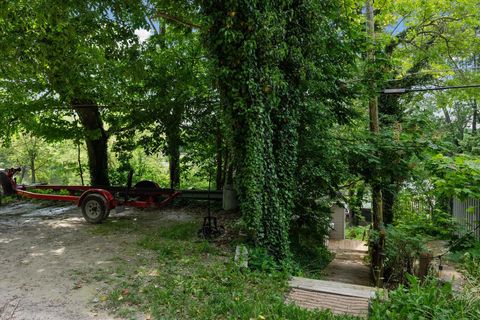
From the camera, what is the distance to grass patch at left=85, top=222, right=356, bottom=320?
3693mm

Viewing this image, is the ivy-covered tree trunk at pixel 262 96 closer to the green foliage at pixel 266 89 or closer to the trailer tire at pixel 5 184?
the green foliage at pixel 266 89

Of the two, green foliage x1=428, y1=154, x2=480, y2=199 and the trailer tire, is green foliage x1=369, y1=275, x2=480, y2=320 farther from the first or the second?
the trailer tire

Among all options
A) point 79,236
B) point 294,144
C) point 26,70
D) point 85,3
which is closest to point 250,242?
point 294,144

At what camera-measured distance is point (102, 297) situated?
4.01 m

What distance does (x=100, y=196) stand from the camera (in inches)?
295

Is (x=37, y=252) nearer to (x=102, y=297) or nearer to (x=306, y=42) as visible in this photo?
(x=102, y=297)

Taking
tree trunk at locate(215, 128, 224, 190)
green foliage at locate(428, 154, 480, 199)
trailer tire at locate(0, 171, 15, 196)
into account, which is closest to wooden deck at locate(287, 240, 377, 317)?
green foliage at locate(428, 154, 480, 199)

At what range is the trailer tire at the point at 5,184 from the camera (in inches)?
375

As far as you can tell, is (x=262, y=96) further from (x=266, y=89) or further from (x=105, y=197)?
(x=105, y=197)

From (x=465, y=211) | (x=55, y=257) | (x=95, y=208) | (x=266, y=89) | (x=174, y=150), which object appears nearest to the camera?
(x=55, y=257)

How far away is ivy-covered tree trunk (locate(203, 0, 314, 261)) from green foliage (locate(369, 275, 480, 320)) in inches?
86.7

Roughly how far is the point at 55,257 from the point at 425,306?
5.35 meters

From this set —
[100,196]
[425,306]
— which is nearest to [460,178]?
[425,306]

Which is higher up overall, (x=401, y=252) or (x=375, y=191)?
(x=375, y=191)
